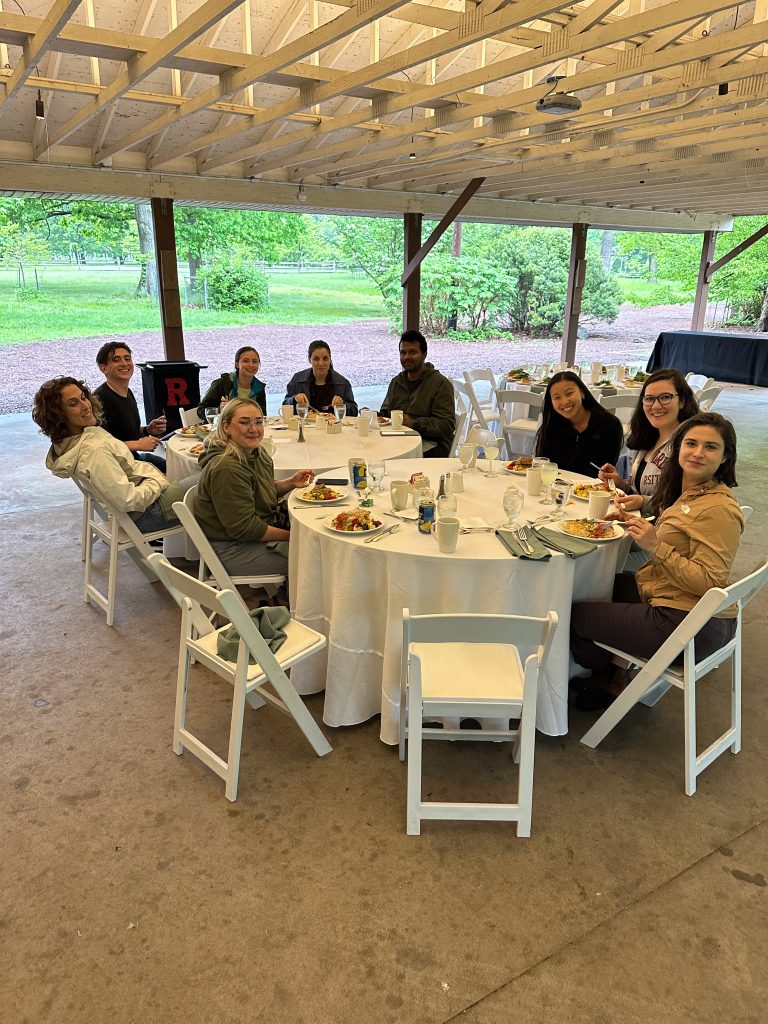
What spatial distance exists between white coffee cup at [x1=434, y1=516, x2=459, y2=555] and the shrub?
1280 centimetres

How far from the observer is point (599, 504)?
9.61 feet

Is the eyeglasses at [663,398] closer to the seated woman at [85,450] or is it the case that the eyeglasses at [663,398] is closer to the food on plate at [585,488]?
the food on plate at [585,488]

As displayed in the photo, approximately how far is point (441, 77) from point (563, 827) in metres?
5.66

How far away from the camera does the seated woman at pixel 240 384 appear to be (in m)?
5.18

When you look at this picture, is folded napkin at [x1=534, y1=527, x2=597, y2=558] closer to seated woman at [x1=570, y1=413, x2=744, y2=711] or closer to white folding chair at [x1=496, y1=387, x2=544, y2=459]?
seated woman at [x1=570, y1=413, x2=744, y2=711]

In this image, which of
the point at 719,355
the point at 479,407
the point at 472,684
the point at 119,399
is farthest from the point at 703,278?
the point at 472,684

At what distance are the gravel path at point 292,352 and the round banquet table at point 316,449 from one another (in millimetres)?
7403

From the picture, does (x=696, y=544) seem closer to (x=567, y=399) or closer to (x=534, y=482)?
(x=534, y=482)

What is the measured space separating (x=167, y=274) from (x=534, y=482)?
20.0 ft

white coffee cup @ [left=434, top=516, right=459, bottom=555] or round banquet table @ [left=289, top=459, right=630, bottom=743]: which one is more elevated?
white coffee cup @ [left=434, top=516, right=459, bottom=555]

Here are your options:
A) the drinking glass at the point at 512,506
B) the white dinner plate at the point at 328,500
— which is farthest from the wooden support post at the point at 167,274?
the drinking glass at the point at 512,506

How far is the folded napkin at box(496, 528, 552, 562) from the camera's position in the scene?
8.33ft

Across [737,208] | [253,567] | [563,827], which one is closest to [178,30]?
[253,567]

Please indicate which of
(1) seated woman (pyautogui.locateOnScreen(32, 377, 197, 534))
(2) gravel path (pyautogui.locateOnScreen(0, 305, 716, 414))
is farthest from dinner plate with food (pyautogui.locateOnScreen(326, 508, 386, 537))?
(2) gravel path (pyautogui.locateOnScreen(0, 305, 716, 414))
